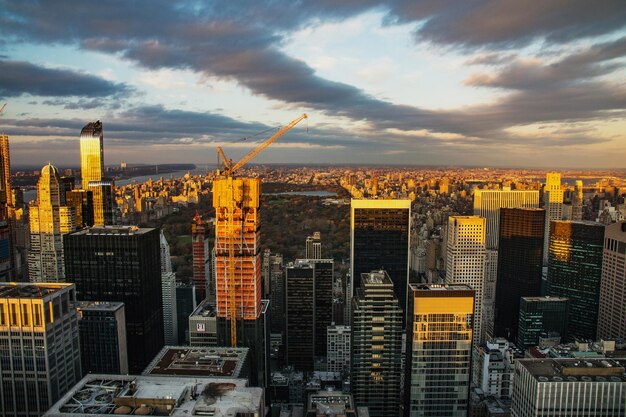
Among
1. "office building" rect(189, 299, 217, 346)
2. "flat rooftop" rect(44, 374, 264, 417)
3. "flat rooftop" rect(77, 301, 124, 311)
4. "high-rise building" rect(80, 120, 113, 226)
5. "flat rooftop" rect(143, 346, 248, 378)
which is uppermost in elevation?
"high-rise building" rect(80, 120, 113, 226)

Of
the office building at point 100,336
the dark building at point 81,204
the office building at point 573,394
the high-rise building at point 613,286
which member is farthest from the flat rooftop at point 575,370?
the dark building at point 81,204

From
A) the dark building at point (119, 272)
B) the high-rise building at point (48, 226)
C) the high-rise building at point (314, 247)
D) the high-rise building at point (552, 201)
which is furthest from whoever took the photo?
the high-rise building at point (552, 201)

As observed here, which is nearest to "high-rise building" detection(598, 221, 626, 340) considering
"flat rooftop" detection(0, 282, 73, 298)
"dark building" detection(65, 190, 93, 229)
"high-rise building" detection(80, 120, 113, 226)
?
"flat rooftop" detection(0, 282, 73, 298)

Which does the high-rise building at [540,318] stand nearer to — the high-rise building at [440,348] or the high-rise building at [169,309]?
the high-rise building at [440,348]

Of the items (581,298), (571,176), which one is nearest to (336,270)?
(581,298)

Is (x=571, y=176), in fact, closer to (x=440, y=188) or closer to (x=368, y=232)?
(x=440, y=188)

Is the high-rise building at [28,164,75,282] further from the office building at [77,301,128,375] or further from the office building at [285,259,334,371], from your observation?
the office building at [285,259,334,371]
